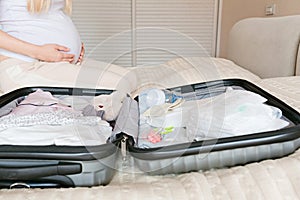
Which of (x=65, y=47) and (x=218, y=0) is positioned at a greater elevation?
(x=218, y=0)

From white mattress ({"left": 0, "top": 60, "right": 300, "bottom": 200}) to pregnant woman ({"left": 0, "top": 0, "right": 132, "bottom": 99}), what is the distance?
48 cm

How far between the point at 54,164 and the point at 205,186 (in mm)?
241

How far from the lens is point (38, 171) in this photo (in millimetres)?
468

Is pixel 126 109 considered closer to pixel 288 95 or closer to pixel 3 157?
pixel 3 157

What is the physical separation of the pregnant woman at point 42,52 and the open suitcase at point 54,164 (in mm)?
461

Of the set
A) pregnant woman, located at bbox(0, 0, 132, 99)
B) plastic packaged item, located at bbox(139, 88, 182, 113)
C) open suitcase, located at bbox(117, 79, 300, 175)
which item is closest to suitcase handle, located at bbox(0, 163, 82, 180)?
open suitcase, located at bbox(117, 79, 300, 175)

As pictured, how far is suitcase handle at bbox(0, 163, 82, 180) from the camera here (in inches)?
18.4

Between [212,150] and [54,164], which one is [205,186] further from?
[54,164]

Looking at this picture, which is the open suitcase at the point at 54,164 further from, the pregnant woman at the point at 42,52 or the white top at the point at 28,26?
the white top at the point at 28,26

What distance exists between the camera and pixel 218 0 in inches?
111

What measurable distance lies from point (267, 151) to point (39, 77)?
2.44 ft

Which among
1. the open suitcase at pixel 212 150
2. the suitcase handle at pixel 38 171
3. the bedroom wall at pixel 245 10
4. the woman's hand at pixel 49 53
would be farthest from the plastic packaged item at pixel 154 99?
the bedroom wall at pixel 245 10

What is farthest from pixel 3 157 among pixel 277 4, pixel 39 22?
pixel 277 4

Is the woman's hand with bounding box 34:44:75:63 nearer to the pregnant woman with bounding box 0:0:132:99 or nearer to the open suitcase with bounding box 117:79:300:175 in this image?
the pregnant woman with bounding box 0:0:132:99
